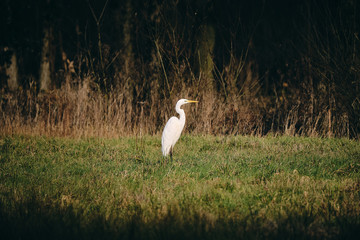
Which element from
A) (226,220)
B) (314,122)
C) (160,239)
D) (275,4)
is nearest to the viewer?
(160,239)

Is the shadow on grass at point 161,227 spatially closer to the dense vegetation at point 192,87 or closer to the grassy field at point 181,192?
the grassy field at point 181,192

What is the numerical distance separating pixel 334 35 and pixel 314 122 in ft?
5.80

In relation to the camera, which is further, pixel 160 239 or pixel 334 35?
pixel 334 35

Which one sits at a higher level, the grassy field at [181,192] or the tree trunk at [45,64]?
the tree trunk at [45,64]

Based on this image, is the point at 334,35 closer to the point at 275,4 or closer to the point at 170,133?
the point at 170,133

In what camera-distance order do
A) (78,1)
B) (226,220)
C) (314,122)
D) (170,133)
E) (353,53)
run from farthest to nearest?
(78,1) < (314,122) < (353,53) < (170,133) < (226,220)

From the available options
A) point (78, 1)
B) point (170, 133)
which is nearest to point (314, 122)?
point (170, 133)

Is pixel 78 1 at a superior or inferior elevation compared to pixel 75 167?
superior

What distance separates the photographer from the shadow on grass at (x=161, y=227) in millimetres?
2592

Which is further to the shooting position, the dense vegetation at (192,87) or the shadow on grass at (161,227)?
the dense vegetation at (192,87)

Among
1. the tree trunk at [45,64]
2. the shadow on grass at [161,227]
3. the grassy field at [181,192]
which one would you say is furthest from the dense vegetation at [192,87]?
the shadow on grass at [161,227]

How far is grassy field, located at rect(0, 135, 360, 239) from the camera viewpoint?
2703 mm

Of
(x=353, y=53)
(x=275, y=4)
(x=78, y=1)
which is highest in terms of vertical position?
(x=275, y=4)

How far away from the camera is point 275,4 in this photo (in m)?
23.4
